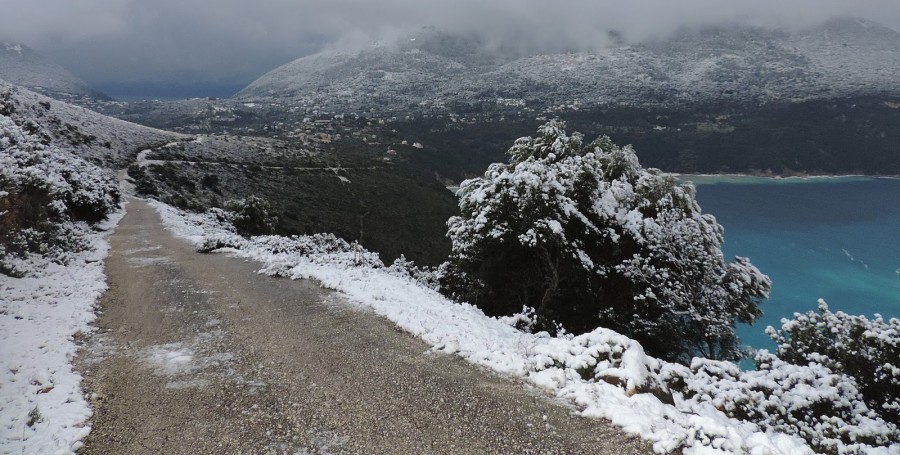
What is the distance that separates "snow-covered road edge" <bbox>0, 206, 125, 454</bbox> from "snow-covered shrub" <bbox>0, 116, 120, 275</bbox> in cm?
100

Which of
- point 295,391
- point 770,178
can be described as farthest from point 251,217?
point 770,178

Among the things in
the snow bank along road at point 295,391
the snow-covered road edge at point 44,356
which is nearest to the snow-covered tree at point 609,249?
the snow bank along road at point 295,391

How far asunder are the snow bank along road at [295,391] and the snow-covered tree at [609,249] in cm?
695

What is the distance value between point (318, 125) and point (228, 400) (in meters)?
162

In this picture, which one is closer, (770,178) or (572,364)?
(572,364)

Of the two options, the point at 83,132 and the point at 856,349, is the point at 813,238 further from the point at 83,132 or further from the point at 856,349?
the point at 83,132

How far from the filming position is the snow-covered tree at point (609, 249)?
45.9 feet

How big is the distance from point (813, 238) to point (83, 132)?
373 feet

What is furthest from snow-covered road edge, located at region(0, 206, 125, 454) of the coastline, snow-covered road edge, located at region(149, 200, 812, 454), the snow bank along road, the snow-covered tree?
the coastline

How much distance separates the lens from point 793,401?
5.72 metres

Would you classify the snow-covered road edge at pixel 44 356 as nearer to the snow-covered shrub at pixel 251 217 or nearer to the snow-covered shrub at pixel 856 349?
the snow-covered shrub at pixel 856 349

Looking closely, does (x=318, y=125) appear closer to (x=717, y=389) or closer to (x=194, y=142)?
(x=194, y=142)

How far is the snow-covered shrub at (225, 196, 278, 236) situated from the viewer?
111 feet

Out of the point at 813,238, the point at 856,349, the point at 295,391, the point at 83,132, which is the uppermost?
the point at 83,132
